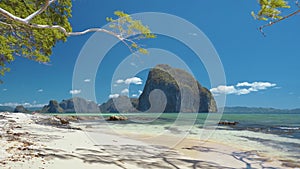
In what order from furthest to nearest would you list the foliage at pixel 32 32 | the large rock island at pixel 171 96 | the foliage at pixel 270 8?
the large rock island at pixel 171 96, the foliage at pixel 32 32, the foliage at pixel 270 8

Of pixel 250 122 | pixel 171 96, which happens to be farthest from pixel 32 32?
pixel 171 96

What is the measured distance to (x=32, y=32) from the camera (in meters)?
8.23

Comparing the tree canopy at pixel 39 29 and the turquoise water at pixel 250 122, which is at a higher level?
the tree canopy at pixel 39 29

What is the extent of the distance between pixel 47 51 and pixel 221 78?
9.08 metres

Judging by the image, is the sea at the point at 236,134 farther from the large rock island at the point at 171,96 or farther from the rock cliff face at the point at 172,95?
the rock cliff face at the point at 172,95

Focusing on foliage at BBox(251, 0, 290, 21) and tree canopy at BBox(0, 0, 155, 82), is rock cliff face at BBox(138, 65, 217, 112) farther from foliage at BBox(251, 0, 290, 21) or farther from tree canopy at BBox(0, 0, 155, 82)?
foliage at BBox(251, 0, 290, 21)

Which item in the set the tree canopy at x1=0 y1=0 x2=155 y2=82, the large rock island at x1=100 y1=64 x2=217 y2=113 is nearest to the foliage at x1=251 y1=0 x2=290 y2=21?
the tree canopy at x1=0 y1=0 x2=155 y2=82

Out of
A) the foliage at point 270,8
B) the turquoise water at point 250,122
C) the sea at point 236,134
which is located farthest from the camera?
the turquoise water at point 250,122

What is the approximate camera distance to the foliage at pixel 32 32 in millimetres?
7781

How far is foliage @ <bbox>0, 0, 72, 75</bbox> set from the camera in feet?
25.5

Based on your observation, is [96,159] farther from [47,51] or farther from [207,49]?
[207,49]

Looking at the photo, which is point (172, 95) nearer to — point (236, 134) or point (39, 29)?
point (236, 134)

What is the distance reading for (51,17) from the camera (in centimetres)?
905

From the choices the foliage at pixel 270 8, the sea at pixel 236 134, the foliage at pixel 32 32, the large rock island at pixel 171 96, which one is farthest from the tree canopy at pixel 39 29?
the large rock island at pixel 171 96
